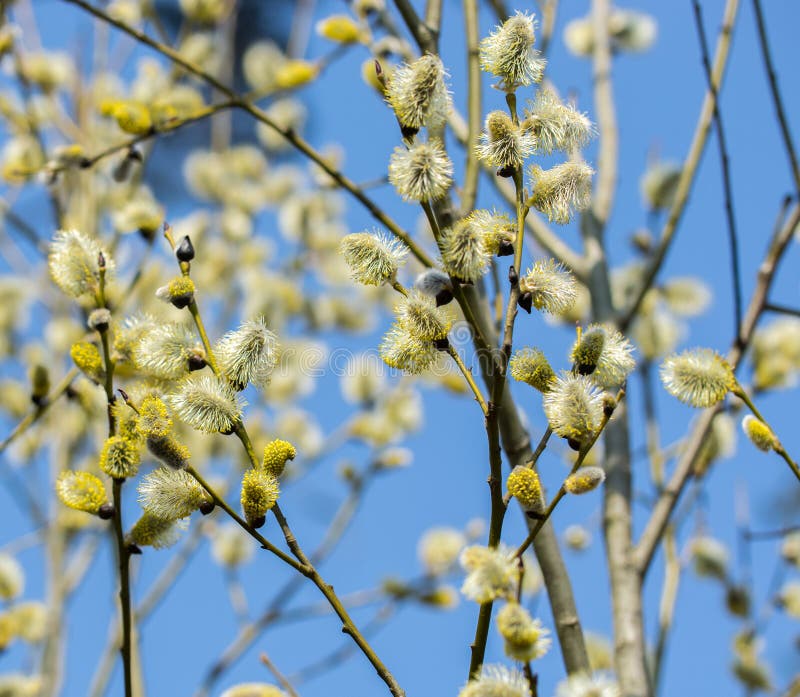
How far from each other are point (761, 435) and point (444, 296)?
428 millimetres

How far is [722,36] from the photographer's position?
7.66 ft

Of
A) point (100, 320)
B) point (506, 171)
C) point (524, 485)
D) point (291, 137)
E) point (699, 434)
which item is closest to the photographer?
point (524, 485)

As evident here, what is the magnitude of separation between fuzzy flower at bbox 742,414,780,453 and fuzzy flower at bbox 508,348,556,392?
266 mm

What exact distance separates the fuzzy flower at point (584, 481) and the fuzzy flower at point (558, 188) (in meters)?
0.29

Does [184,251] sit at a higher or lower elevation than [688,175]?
lower

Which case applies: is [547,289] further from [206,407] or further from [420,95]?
[206,407]

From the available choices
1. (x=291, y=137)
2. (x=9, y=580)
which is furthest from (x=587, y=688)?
(x=9, y=580)

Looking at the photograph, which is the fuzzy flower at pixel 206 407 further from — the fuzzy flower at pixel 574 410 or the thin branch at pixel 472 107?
the thin branch at pixel 472 107

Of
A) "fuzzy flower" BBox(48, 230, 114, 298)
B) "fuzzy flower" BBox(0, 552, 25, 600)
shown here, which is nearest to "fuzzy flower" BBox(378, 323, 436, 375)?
"fuzzy flower" BBox(48, 230, 114, 298)

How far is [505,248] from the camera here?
1.02m

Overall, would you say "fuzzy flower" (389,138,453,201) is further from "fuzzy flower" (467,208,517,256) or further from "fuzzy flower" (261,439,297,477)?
"fuzzy flower" (261,439,297,477)

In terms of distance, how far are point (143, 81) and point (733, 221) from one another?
9.13ft

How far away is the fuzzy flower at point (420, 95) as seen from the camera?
40.5 inches

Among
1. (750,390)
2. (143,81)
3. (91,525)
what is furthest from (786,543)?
(143,81)
